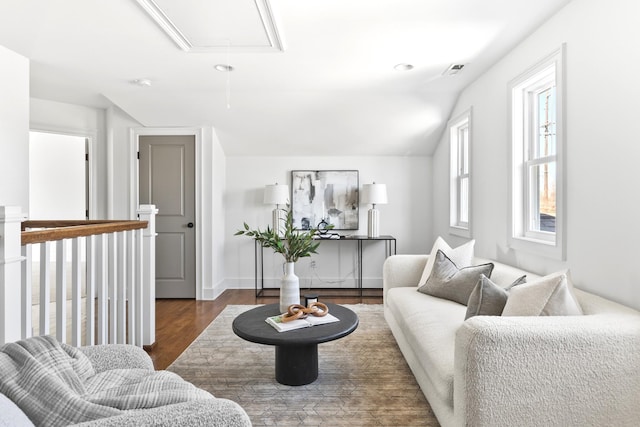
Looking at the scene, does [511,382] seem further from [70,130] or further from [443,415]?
[70,130]

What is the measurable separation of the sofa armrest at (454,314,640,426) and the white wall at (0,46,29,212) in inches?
135

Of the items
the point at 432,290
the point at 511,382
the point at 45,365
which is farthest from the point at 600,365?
the point at 45,365

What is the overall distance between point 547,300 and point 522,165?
1.49m

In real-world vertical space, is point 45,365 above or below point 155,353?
above

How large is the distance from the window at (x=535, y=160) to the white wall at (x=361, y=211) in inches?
86.5

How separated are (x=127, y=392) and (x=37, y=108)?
4307 mm

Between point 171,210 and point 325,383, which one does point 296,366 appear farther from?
point 171,210

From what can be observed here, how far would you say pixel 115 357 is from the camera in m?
1.50

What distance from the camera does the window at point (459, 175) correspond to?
4.10 metres

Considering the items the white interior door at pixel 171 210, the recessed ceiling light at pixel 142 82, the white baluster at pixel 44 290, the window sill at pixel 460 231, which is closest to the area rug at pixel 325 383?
the white baluster at pixel 44 290

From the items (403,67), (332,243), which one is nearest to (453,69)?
(403,67)

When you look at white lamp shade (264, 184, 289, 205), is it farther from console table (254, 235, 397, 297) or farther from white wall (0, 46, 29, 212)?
white wall (0, 46, 29, 212)

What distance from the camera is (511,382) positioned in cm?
141

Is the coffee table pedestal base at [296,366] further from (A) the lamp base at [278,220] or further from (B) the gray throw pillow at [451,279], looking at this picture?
(A) the lamp base at [278,220]
